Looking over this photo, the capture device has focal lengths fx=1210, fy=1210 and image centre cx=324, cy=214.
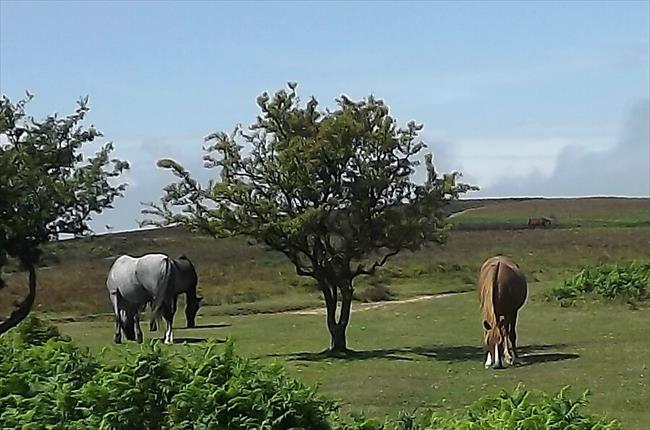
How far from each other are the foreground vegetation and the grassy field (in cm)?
66

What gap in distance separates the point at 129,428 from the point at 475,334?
850 inches

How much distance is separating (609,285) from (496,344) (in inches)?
541

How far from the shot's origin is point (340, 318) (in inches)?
1024

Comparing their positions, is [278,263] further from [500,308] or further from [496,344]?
[496,344]

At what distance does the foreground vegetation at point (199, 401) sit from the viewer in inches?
260

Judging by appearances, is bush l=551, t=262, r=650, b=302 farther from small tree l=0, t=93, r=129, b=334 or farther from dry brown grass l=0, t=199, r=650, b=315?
small tree l=0, t=93, r=129, b=334

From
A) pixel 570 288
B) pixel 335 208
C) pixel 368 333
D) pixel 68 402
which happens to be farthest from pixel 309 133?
pixel 68 402

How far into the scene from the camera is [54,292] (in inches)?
1661

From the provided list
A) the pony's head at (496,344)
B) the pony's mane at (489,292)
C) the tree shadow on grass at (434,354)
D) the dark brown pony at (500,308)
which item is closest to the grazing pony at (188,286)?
the tree shadow on grass at (434,354)

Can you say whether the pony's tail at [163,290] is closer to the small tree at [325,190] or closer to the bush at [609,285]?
the small tree at [325,190]

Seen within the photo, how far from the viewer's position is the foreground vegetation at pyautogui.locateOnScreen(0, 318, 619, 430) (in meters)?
6.59

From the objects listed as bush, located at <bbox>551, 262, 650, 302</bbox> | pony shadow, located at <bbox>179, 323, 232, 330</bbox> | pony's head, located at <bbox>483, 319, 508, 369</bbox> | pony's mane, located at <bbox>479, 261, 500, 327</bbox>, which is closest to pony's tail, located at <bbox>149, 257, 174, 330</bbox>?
pony shadow, located at <bbox>179, 323, 232, 330</bbox>

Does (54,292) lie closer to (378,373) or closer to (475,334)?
(475,334)

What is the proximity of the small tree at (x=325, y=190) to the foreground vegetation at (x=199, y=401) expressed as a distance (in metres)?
16.3
